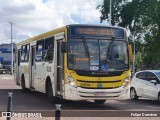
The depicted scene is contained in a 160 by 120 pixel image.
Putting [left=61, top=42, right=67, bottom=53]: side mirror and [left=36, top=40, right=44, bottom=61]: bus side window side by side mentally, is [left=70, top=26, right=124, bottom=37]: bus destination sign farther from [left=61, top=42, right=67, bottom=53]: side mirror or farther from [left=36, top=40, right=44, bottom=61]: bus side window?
[left=36, top=40, right=44, bottom=61]: bus side window

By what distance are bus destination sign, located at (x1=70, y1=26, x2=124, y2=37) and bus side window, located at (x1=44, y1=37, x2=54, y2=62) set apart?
5.67 feet

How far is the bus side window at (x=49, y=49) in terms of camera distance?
16469 mm

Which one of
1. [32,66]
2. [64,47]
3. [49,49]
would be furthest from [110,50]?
[32,66]

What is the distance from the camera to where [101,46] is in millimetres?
14977

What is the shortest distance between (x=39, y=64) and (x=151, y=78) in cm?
510

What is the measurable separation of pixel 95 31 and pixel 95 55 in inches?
38.6

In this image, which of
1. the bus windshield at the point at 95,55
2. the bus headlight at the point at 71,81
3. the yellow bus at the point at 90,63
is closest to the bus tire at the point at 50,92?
the yellow bus at the point at 90,63

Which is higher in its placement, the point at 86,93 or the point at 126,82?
the point at 126,82

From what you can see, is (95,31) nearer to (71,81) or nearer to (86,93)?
(71,81)

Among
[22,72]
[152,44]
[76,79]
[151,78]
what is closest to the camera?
[76,79]

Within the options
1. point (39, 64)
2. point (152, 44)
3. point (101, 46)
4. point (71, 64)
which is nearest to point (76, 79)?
point (71, 64)

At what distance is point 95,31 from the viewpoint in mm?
15219

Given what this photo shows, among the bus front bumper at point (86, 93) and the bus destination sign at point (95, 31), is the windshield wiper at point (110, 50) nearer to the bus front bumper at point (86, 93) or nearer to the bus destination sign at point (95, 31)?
the bus destination sign at point (95, 31)

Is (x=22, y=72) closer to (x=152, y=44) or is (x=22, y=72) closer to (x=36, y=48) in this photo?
(x=36, y=48)
